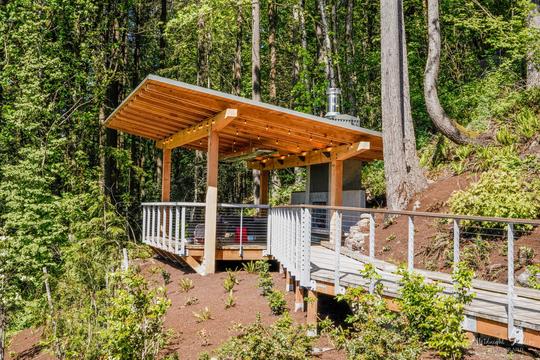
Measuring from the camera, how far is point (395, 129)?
1178 centimetres

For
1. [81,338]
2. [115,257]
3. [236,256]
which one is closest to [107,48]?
[236,256]

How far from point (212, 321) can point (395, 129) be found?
6.13m

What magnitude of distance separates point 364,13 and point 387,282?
2133 centimetres

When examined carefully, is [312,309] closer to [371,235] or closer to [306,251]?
[306,251]

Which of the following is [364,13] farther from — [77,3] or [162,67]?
[77,3]

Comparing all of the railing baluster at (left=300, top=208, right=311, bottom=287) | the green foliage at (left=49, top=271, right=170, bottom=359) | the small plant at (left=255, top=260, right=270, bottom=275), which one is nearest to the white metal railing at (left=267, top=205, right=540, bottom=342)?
the railing baluster at (left=300, top=208, right=311, bottom=287)

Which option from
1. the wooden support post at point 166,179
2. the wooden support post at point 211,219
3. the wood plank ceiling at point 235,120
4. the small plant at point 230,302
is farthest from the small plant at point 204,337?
the wooden support post at point 166,179

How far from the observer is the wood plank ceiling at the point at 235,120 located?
10.6 metres

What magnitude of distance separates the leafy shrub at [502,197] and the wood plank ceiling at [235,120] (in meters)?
3.60

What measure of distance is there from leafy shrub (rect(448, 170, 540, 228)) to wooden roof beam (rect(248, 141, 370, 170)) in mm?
3668

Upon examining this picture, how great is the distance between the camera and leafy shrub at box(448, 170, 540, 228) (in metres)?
7.88

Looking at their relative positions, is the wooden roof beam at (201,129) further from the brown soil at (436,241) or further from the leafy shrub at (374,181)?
the leafy shrub at (374,181)

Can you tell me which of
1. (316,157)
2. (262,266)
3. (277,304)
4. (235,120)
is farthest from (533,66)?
(277,304)

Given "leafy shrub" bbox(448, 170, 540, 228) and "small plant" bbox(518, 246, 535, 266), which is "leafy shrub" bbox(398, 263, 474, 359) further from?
"leafy shrub" bbox(448, 170, 540, 228)
